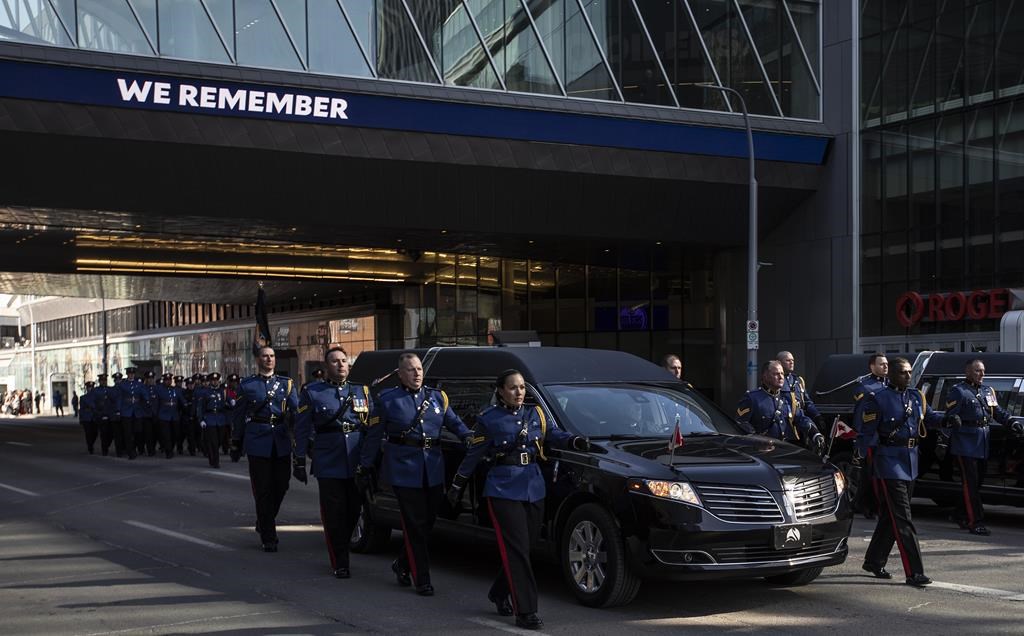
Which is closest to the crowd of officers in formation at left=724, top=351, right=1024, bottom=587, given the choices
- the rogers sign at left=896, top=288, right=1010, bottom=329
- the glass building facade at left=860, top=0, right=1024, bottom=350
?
the rogers sign at left=896, top=288, right=1010, bottom=329

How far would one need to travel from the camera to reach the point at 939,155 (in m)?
30.6

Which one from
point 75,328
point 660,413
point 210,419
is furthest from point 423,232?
point 75,328

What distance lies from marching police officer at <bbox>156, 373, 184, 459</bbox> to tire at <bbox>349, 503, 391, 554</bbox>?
17.4 metres

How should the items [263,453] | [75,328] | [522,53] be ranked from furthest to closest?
1. [75,328]
2. [522,53]
3. [263,453]

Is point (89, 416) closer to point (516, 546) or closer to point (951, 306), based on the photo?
point (951, 306)

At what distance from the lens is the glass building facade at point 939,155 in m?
28.8

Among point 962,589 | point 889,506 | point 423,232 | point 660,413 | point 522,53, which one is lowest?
point 962,589

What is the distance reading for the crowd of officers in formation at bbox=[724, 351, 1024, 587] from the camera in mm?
9953

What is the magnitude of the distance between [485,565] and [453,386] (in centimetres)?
158

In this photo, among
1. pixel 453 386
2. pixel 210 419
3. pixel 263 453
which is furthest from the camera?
pixel 210 419

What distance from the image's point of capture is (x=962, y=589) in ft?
31.8

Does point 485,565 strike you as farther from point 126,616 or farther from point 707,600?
point 126,616

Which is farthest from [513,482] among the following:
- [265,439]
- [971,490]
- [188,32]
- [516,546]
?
[188,32]

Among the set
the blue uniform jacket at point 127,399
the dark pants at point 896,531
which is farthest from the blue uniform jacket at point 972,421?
the blue uniform jacket at point 127,399
